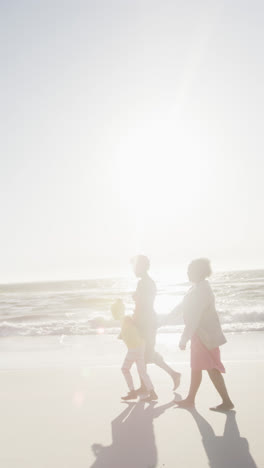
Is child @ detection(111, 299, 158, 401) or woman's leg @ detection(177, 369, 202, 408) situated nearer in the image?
woman's leg @ detection(177, 369, 202, 408)

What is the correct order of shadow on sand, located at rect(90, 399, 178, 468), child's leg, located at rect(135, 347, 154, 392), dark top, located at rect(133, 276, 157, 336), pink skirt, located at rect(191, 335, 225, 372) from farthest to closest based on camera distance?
dark top, located at rect(133, 276, 157, 336) → child's leg, located at rect(135, 347, 154, 392) → pink skirt, located at rect(191, 335, 225, 372) → shadow on sand, located at rect(90, 399, 178, 468)

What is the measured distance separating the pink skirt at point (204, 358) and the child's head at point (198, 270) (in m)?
0.67

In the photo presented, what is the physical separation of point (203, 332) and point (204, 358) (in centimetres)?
29

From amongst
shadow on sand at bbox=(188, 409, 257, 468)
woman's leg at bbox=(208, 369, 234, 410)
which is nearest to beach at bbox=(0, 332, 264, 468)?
shadow on sand at bbox=(188, 409, 257, 468)

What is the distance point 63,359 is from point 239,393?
455cm

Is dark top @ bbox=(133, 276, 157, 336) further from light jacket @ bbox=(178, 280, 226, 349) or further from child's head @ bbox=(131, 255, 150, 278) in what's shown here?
light jacket @ bbox=(178, 280, 226, 349)

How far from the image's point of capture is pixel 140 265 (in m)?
5.59

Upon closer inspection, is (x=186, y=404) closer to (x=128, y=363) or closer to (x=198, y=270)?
(x=128, y=363)

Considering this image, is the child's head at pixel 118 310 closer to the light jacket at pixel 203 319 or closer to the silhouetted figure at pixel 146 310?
the silhouetted figure at pixel 146 310

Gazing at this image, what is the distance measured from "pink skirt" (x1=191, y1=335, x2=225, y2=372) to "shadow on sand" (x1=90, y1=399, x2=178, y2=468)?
2.22 ft

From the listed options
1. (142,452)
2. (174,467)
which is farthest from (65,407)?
(174,467)

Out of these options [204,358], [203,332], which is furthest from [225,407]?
[203,332]

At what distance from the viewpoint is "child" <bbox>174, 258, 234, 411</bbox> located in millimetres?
4758

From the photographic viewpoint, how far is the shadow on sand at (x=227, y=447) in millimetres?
3455
